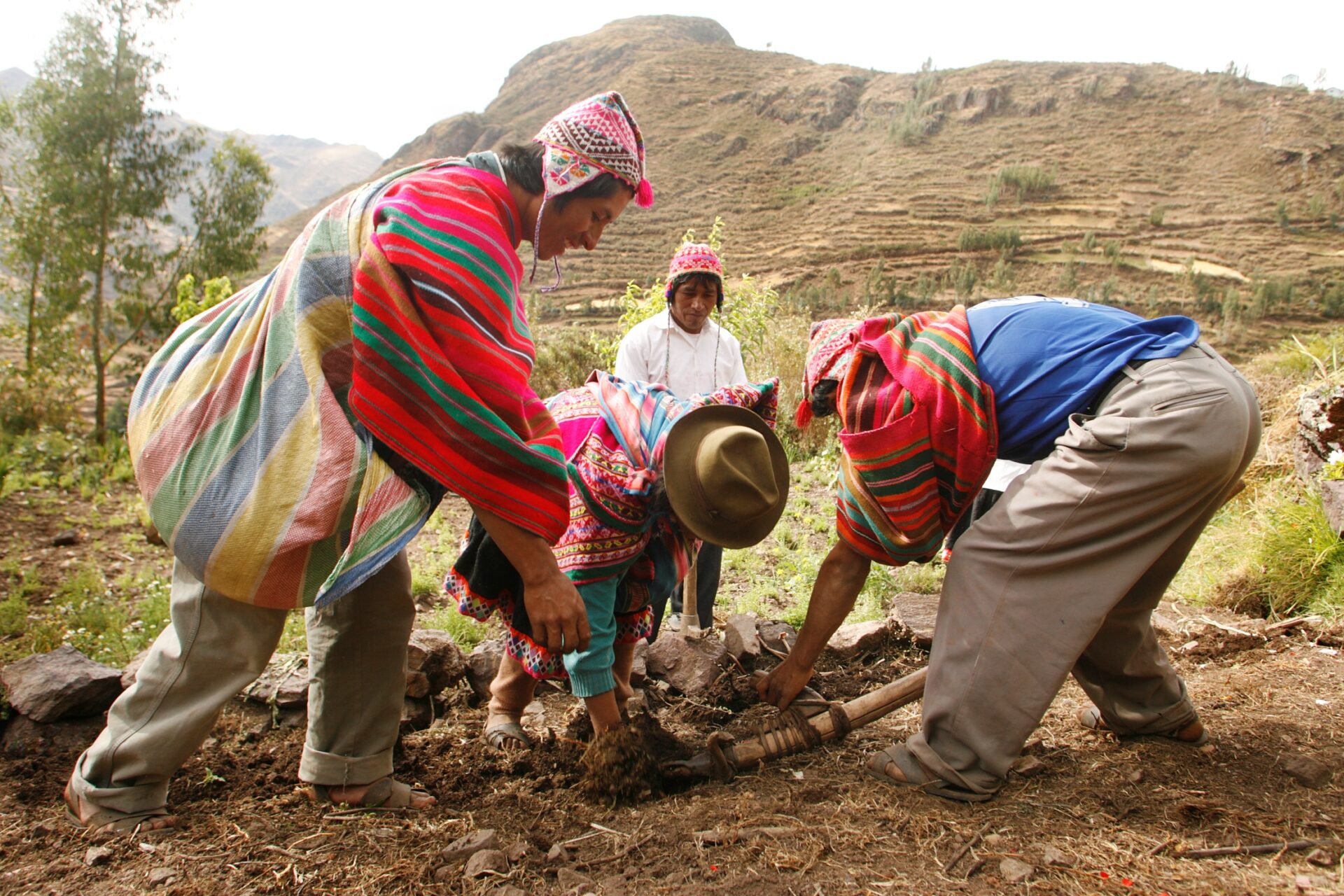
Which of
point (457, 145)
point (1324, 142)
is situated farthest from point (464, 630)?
point (457, 145)

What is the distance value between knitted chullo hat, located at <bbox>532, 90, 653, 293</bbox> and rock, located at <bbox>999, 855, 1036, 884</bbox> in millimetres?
1734

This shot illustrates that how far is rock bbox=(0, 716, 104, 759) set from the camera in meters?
2.37

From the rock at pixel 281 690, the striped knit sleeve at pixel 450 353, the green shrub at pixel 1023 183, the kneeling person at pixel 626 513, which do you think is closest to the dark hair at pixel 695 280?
the kneeling person at pixel 626 513

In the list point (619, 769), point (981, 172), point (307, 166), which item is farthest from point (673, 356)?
point (307, 166)

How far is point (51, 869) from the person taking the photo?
1699 mm

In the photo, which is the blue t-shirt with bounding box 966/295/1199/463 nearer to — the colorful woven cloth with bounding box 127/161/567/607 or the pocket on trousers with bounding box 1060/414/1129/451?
the pocket on trousers with bounding box 1060/414/1129/451

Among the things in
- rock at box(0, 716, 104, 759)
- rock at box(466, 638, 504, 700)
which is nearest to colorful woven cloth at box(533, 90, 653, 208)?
rock at box(466, 638, 504, 700)

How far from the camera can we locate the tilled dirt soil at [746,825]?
1708 millimetres

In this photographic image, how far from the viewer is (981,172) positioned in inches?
1559

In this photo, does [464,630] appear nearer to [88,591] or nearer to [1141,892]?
[88,591]

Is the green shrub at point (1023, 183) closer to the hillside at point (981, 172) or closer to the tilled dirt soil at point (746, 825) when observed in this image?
the hillside at point (981, 172)

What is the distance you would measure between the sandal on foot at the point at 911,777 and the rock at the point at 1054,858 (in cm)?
30

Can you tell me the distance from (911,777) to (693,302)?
2558mm

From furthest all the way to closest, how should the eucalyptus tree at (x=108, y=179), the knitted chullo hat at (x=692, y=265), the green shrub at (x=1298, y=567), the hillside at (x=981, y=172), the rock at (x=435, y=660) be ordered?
the hillside at (x=981, y=172) → the eucalyptus tree at (x=108, y=179) → the knitted chullo hat at (x=692, y=265) → the green shrub at (x=1298, y=567) → the rock at (x=435, y=660)
